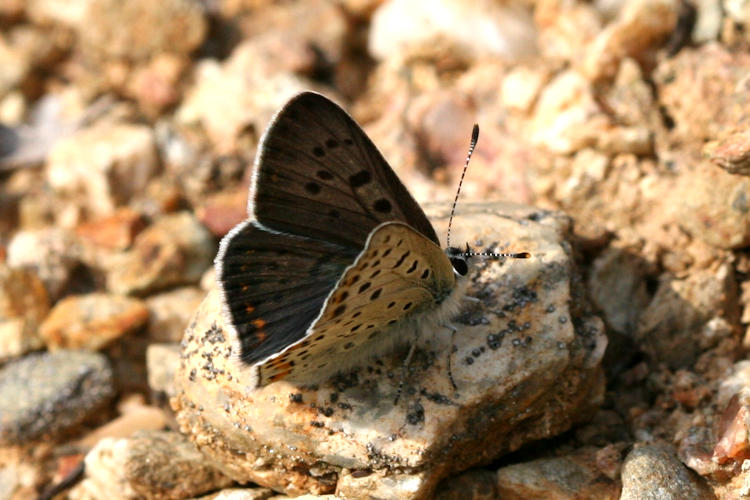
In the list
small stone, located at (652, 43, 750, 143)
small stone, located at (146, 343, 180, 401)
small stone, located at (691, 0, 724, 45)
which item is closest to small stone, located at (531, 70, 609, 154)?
small stone, located at (652, 43, 750, 143)

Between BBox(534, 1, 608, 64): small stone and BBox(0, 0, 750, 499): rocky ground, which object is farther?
BBox(534, 1, 608, 64): small stone

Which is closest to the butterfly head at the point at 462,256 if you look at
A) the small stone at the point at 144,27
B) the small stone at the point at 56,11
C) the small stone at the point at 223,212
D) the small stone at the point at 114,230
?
the small stone at the point at 223,212

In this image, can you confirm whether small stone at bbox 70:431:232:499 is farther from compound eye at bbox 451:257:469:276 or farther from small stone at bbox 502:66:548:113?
small stone at bbox 502:66:548:113

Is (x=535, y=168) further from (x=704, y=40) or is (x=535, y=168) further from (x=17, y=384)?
(x=17, y=384)


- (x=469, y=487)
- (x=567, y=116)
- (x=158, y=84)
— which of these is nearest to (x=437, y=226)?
(x=469, y=487)

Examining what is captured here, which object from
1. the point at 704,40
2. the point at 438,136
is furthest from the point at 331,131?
the point at 704,40

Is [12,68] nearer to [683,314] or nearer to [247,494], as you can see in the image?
[247,494]
